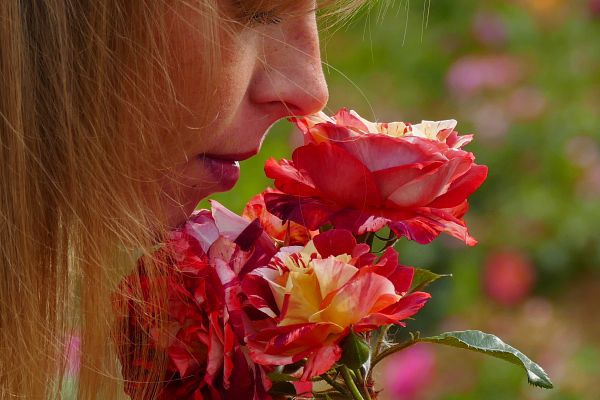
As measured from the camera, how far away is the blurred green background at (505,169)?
194 centimetres

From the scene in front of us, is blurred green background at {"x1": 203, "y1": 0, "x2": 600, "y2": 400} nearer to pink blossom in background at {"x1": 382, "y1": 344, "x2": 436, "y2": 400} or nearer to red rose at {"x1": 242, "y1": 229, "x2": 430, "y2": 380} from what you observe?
pink blossom in background at {"x1": 382, "y1": 344, "x2": 436, "y2": 400}

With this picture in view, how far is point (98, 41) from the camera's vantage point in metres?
0.70

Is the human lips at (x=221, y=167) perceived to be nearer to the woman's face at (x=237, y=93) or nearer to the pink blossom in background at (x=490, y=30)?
the woman's face at (x=237, y=93)

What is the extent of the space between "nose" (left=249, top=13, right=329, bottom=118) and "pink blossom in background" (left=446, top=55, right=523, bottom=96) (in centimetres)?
197

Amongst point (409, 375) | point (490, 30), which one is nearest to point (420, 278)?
point (409, 375)

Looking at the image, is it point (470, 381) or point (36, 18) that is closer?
point (36, 18)

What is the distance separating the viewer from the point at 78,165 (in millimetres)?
717

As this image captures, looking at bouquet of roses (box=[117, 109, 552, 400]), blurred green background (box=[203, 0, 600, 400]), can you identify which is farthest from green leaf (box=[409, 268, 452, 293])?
blurred green background (box=[203, 0, 600, 400])

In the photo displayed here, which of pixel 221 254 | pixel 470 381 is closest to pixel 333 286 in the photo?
pixel 221 254

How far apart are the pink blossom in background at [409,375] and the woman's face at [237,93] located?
3.71 ft

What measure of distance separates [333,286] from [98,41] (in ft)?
0.64

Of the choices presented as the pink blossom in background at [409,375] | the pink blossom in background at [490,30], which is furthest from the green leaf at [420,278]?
the pink blossom in background at [490,30]

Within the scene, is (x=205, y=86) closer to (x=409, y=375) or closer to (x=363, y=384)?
(x=363, y=384)

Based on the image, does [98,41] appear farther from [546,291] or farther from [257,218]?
[546,291]
